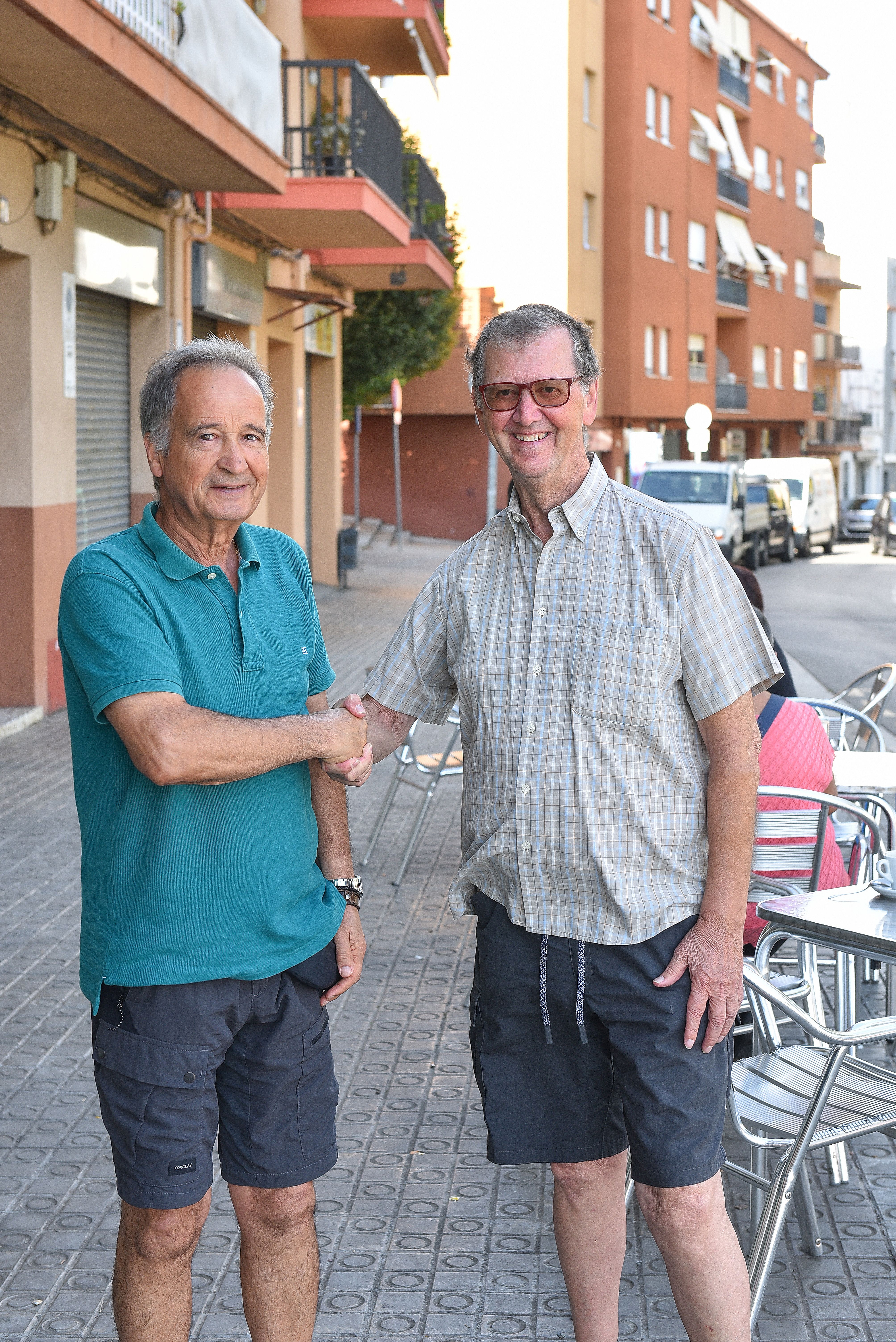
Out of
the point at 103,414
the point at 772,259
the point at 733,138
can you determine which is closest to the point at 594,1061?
the point at 103,414

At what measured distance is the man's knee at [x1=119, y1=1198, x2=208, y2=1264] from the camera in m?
2.53

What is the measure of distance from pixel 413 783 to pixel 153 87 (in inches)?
207

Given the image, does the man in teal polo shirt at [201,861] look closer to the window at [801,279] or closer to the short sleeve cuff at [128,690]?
the short sleeve cuff at [128,690]

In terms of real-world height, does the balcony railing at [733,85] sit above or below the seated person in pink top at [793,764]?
above

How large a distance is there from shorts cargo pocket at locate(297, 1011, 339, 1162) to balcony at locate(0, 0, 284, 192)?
22.2 ft

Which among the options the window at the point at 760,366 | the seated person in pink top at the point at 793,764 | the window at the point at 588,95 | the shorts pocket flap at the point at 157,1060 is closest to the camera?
the shorts pocket flap at the point at 157,1060

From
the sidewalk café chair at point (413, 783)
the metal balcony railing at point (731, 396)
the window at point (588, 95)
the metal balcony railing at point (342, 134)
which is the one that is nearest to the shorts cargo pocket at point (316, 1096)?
the sidewalk café chair at point (413, 783)

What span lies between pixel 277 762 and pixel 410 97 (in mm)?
39046

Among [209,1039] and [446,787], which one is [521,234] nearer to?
[446,787]

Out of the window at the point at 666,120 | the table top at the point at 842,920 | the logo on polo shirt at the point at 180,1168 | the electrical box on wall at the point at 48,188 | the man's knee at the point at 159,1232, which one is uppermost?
the window at the point at 666,120

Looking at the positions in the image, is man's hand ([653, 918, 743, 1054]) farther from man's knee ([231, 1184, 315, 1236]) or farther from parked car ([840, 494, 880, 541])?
parked car ([840, 494, 880, 541])

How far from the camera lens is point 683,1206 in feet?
8.57

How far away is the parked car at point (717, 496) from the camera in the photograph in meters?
29.1

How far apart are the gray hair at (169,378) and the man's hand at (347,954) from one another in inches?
35.5
